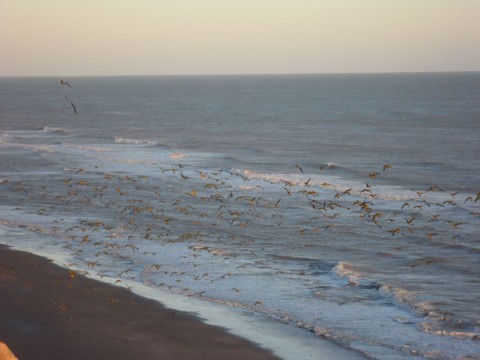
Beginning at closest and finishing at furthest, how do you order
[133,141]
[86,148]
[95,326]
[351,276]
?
[95,326], [351,276], [86,148], [133,141]

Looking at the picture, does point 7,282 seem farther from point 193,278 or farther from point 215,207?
point 215,207

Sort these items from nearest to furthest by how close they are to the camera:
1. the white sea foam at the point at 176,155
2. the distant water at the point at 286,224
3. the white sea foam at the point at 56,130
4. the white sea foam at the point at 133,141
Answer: the distant water at the point at 286,224 < the white sea foam at the point at 176,155 < the white sea foam at the point at 133,141 < the white sea foam at the point at 56,130

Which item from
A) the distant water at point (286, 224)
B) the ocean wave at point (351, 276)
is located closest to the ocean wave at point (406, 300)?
the distant water at point (286, 224)

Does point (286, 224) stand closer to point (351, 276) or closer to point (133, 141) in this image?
point (351, 276)

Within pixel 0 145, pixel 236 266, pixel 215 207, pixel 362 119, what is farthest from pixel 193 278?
pixel 362 119

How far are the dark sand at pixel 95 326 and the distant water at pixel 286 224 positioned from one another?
2078 millimetres

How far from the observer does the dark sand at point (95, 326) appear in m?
16.8

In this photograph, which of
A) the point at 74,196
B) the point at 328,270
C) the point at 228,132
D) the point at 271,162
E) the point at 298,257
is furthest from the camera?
the point at 228,132

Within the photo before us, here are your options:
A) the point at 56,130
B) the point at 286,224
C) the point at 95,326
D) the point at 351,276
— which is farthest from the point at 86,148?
the point at 95,326

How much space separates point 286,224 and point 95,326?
52.8 feet

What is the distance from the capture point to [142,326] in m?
18.8

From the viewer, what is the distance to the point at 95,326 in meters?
18.5

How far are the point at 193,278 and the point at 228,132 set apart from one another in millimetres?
58485

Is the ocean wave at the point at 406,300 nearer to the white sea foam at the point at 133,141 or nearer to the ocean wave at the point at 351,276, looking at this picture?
the ocean wave at the point at 351,276
